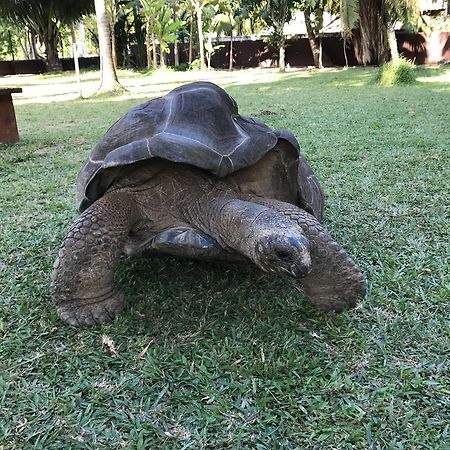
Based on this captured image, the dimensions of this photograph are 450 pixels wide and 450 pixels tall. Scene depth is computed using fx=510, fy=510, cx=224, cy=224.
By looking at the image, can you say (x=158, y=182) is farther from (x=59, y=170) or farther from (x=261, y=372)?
(x=59, y=170)

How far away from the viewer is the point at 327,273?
170 cm

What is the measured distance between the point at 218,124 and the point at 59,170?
2.39 meters

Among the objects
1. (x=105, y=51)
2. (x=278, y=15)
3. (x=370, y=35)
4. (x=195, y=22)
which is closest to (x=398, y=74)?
(x=105, y=51)

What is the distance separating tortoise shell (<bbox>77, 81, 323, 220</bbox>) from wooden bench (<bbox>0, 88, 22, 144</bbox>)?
345 cm

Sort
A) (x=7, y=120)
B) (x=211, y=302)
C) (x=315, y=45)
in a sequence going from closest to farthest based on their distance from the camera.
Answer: (x=211, y=302), (x=7, y=120), (x=315, y=45)

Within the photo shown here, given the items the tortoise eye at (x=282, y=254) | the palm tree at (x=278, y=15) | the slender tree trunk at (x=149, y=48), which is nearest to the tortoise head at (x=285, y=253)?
the tortoise eye at (x=282, y=254)

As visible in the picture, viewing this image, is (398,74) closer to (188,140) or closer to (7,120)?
(7,120)

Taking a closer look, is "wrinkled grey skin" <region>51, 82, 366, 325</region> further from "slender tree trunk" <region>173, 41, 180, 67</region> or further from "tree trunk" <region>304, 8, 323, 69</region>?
"slender tree trunk" <region>173, 41, 180, 67</region>

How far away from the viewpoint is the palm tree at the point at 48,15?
Answer: 2133 cm

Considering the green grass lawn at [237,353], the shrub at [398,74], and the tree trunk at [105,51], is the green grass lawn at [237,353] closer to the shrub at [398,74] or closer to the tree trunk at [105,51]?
the shrub at [398,74]

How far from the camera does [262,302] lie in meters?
1.81

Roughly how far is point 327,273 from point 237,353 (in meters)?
0.41

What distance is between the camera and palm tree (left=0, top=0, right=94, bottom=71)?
70.0 feet

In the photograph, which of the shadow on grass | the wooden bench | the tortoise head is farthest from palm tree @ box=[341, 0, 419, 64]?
the tortoise head
